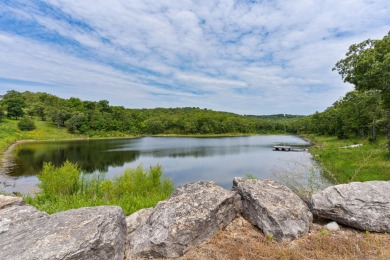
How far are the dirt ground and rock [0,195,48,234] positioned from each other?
2753mm

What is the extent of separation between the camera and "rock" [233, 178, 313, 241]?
406 centimetres

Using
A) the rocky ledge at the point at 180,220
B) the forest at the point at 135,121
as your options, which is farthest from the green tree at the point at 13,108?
the rocky ledge at the point at 180,220

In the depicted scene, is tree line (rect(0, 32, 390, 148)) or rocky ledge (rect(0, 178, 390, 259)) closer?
rocky ledge (rect(0, 178, 390, 259))

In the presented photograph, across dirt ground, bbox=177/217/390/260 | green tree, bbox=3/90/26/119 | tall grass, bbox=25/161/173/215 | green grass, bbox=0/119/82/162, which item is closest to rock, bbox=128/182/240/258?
dirt ground, bbox=177/217/390/260

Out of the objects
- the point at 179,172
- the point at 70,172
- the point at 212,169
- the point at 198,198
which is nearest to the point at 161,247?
the point at 198,198

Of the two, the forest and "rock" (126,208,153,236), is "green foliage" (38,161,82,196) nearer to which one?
"rock" (126,208,153,236)

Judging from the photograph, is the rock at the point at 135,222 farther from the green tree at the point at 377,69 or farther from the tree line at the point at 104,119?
the tree line at the point at 104,119

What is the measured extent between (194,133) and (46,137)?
55.2 metres

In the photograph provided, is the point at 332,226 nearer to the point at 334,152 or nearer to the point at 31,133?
the point at 334,152

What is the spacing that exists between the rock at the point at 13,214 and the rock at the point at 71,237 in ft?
0.63

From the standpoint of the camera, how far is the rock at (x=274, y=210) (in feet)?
13.3

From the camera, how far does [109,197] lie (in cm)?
1023

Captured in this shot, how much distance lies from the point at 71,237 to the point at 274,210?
3.18 metres

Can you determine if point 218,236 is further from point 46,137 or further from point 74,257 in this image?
point 46,137
